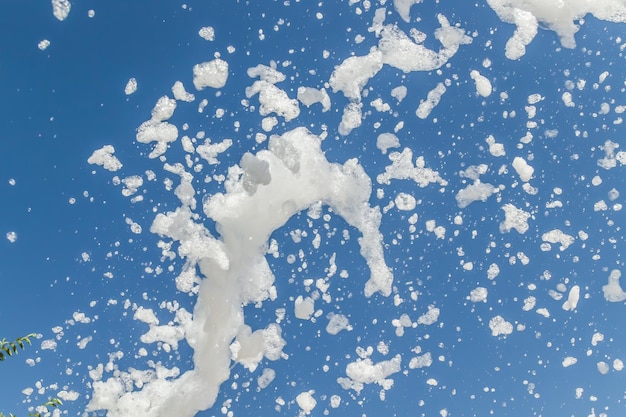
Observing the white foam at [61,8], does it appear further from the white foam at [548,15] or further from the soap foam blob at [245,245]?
the white foam at [548,15]

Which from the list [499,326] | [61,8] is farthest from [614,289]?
[61,8]

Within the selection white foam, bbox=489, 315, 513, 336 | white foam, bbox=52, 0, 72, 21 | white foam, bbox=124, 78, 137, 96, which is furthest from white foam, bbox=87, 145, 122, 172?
white foam, bbox=489, 315, 513, 336

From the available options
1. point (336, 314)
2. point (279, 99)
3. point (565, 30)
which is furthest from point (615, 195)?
point (279, 99)

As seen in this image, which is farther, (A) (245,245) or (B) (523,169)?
(A) (245,245)

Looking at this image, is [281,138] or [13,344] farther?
[281,138]

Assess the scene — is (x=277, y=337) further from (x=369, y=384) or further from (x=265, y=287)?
(x=369, y=384)

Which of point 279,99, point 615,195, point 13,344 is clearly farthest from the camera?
point 615,195

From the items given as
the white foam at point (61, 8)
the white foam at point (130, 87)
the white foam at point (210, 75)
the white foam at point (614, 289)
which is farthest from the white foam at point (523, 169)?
the white foam at point (61, 8)

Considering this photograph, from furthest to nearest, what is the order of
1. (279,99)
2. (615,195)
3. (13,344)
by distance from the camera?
1. (615,195)
2. (279,99)
3. (13,344)

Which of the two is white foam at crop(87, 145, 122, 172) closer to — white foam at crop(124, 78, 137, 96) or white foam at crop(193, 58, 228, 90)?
white foam at crop(124, 78, 137, 96)

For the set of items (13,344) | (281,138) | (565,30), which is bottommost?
(13,344)

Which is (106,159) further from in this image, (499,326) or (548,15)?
(548,15)
